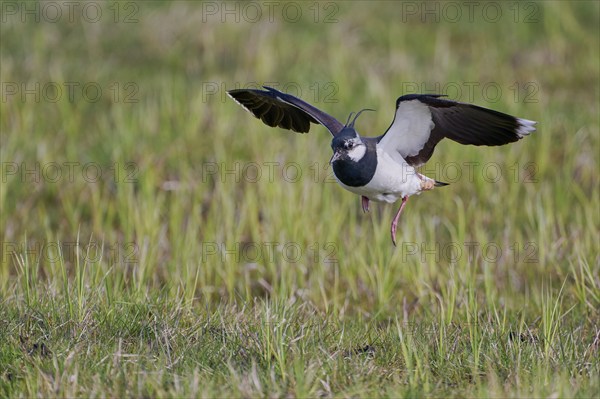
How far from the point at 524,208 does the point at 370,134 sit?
1.24 meters

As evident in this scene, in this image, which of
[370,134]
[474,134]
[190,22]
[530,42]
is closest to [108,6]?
[190,22]

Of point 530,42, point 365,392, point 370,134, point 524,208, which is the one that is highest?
point 530,42

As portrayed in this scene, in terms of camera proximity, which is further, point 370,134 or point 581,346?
point 370,134

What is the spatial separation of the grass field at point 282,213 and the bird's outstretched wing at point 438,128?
72cm

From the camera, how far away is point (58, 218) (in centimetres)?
608

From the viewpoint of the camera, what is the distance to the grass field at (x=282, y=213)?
11.7 feet

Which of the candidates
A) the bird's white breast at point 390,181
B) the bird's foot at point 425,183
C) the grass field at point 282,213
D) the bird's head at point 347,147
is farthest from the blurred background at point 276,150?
the bird's head at point 347,147

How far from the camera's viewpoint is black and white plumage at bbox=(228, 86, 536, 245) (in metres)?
3.94

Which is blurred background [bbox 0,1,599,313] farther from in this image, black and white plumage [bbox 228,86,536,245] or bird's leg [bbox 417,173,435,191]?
black and white plumage [bbox 228,86,536,245]

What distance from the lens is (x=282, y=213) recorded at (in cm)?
572

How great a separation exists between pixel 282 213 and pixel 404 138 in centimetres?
159

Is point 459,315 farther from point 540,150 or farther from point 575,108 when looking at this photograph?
point 575,108

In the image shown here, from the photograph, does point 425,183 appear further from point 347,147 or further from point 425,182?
point 347,147

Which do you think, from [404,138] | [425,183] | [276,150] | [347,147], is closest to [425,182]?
[425,183]
